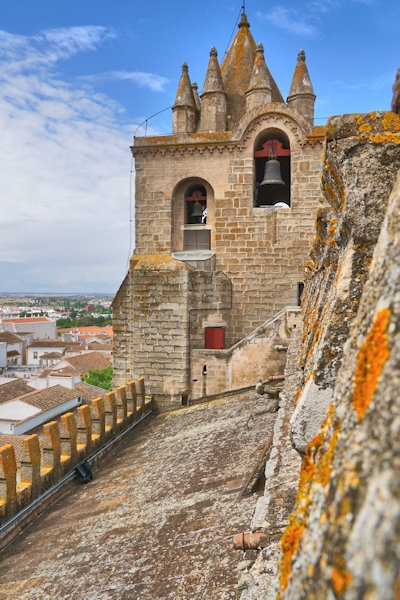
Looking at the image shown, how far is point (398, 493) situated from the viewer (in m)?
0.65

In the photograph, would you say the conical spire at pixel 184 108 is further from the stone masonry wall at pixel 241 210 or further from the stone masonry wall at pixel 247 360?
the stone masonry wall at pixel 247 360

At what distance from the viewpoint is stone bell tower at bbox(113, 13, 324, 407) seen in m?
12.3

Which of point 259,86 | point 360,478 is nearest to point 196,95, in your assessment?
point 259,86

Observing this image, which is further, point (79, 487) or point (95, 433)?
point (95, 433)

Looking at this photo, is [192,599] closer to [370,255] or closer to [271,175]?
[370,255]

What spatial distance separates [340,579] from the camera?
69 cm

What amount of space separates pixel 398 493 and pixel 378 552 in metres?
0.08

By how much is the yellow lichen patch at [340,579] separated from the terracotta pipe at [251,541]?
1.84m

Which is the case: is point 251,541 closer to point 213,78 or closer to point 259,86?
point 259,86

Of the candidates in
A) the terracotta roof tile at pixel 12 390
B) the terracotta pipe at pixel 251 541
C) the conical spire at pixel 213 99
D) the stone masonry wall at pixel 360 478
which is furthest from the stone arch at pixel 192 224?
the terracotta roof tile at pixel 12 390

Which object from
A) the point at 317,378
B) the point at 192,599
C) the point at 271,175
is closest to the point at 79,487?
the point at 192,599

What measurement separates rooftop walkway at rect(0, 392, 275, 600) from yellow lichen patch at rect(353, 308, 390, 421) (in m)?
2.33

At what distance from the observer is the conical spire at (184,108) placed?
43.3 ft

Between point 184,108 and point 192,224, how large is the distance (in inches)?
131
